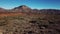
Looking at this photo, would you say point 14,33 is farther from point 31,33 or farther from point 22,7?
point 22,7

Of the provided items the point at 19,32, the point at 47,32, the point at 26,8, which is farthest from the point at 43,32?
the point at 26,8

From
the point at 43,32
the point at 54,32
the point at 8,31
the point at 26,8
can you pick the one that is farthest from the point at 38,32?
the point at 26,8

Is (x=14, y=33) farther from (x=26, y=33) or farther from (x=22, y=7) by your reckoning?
(x=22, y=7)

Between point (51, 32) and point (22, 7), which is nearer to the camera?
point (51, 32)

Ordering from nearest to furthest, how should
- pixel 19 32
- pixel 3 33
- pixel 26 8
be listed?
pixel 3 33 < pixel 19 32 < pixel 26 8

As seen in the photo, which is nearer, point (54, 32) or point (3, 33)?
point (3, 33)

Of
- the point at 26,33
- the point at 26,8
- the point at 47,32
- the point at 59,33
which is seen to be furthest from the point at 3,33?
the point at 26,8

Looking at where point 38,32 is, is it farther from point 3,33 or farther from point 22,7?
point 22,7

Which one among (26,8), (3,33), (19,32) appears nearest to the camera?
(3,33)
